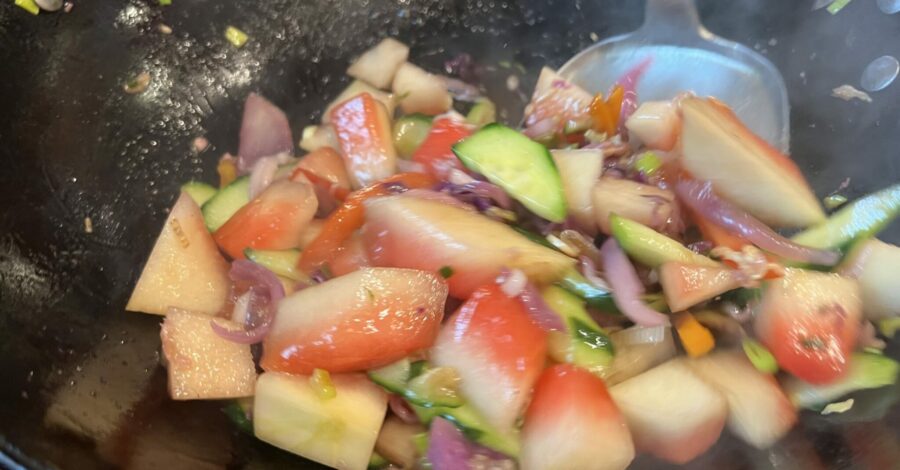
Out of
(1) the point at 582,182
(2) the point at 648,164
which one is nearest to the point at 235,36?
(1) the point at 582,182

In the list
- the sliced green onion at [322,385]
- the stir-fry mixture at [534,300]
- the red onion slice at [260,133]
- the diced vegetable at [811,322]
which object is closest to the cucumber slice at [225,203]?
the stir-fry mixture at [534,300]

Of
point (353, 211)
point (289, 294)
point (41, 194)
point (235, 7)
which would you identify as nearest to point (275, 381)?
point (289, 294)

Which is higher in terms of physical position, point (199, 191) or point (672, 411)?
point (199, 191)

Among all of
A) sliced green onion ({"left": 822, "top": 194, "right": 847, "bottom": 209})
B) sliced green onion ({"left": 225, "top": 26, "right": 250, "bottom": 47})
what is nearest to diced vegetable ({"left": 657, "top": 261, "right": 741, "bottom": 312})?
sliced green onion ({"left": 822, "top": 194, "right": 847, "bottom": 209})

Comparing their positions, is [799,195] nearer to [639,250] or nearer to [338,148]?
[639,250]

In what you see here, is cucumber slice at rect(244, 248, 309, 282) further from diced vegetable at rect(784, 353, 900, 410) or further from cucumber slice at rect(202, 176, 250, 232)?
diced vegetable at rect(784, 353, 900, 410)

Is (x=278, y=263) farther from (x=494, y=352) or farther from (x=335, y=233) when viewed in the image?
(x=494, y=352)
